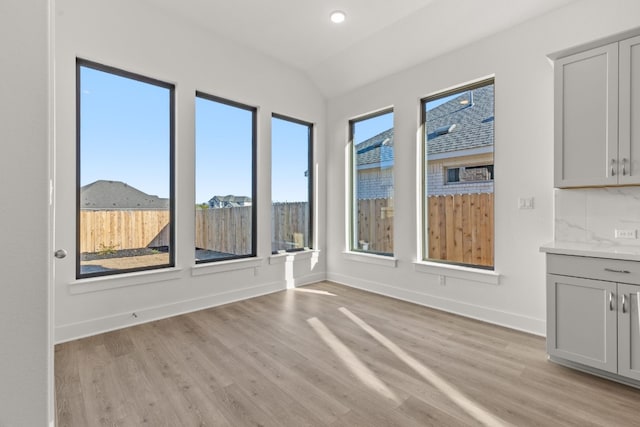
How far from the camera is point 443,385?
2.10 metres

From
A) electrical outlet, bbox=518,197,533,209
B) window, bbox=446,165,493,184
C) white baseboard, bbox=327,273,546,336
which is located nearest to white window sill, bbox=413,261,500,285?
white baseboard, bbox=327,273,546,336

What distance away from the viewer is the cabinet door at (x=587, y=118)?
2.30m

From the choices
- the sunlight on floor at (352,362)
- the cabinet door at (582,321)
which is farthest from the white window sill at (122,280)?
the cabinet door at (582,321)

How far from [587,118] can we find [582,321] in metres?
1.50

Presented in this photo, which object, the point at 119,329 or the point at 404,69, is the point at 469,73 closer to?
the point at 404,69

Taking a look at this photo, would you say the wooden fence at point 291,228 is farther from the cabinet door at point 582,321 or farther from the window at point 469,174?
the cabinet door at point 582,321

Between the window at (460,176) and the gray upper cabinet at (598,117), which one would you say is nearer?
the gray upper cabinet at (598,117)

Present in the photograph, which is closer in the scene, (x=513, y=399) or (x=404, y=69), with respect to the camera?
(x=513, y=399)

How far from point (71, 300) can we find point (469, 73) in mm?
4494

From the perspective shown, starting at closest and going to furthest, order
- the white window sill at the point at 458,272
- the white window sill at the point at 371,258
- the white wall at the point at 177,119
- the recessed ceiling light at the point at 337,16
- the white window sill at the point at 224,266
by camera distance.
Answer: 1. the white wall at the point at 177,119
2. the white window sill at the point at 458,272
3. the recessed ceiling light at the point at 337,16
4. the white window sill at the point at 224,266
5. the white window sill at the point at 371,258

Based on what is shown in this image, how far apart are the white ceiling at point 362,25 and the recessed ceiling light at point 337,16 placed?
56 millimetres

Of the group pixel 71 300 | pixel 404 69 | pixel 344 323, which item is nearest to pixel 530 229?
pixel 344 323

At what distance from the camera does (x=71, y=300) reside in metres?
2.83

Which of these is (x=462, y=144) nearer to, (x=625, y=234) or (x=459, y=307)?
(x=625, y=234)
